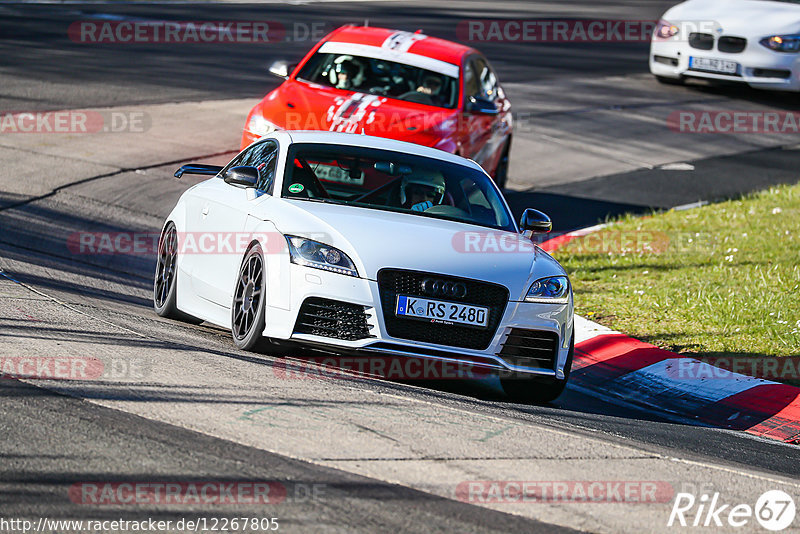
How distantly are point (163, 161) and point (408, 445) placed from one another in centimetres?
910

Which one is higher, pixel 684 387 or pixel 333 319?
pixel 333 319

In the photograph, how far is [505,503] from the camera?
4.78 m

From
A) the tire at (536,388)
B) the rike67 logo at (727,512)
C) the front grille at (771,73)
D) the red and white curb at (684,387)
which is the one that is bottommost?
the red and white curb at (684,387)

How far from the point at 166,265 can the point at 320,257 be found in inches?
84.9

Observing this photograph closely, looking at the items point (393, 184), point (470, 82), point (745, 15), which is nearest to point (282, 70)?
point (470, 82)

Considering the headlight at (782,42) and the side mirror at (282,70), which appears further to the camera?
the headlight at (782,42)

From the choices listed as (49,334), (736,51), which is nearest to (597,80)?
(736,51)

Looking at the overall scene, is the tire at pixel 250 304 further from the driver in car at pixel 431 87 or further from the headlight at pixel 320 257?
the driver in car at pixel 431 87

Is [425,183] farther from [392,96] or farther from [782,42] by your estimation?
[782,42]

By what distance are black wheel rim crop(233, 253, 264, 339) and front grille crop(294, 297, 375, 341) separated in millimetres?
377

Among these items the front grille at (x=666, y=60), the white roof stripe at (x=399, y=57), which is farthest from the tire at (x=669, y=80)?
the white roof stripe at (x=399, y=57)

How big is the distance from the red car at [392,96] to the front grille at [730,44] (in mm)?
8246

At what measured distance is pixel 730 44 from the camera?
2066 cm

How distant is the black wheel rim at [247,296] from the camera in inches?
280
